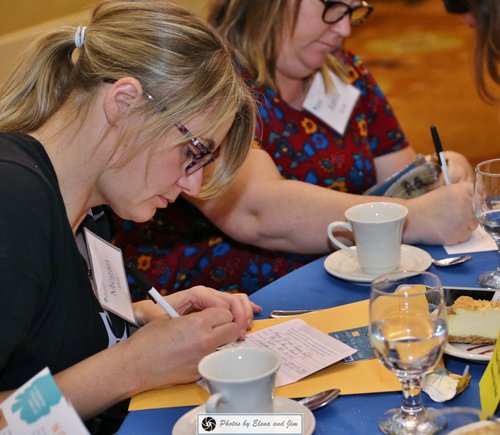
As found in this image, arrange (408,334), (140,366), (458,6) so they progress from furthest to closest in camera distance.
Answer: (458,6) < (140,366) < (408,334)

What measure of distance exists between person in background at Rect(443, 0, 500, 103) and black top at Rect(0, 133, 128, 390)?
1.36m

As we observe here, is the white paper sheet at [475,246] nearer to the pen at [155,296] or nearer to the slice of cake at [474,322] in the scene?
the slice of cake at [474,322]

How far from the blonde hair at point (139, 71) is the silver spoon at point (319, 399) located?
0.50 meters

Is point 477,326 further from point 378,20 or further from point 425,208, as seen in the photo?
point 378,20

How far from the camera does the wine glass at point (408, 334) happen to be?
1063mm

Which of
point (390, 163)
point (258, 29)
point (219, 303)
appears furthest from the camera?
point (390, 163)

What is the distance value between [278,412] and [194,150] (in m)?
0.52

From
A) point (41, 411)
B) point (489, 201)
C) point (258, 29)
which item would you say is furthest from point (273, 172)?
point (41, 411)

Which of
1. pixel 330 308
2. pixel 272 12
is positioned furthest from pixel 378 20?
pixel 330 308

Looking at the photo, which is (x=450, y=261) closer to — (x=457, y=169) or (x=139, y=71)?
(x=457, y=169)

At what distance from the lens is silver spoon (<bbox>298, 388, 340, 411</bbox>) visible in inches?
46.8

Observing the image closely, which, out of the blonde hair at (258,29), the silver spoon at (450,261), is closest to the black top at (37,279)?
the silver spoon at (450,261)

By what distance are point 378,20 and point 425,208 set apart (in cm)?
669

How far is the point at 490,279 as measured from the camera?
61.7 inches
